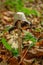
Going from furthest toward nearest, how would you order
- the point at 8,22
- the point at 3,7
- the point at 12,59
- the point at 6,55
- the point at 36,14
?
the point at 3,7 < the point at 36,14 < the point at 8,22 < the point at 6,55 < the point at 12,59

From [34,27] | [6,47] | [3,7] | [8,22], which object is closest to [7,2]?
[3,7]

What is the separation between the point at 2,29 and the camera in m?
2.87

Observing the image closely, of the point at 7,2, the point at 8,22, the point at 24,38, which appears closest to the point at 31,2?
the point at 7,2

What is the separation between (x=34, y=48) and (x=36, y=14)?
5.44ft

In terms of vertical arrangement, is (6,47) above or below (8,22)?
above

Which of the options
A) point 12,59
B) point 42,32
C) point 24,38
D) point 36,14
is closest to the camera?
point 12,59

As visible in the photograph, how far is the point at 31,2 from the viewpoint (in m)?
5.00

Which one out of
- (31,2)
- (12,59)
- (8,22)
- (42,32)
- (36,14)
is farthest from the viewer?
(31,2)

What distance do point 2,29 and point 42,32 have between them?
54cm

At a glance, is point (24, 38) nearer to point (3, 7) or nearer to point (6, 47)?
point (6, 47)

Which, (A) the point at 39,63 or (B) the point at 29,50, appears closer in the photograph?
(A) the point at 39,63

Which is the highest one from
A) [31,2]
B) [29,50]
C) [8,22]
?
[29,50]

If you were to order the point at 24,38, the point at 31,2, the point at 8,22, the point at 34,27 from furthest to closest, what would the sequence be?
the point at 31,2
the point at 8,22
the point at 34,27
the point at 24,38

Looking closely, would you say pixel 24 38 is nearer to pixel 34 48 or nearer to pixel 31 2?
pixel 34 48
